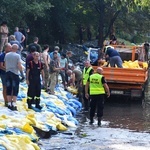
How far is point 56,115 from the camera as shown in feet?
44.0

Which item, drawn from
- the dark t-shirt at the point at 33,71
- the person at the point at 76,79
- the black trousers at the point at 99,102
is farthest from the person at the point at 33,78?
the person at the point at 76,79

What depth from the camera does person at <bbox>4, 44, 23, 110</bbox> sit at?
12242 mm

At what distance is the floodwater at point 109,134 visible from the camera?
35.0 ft

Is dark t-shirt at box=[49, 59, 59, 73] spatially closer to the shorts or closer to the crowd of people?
the crowd of people

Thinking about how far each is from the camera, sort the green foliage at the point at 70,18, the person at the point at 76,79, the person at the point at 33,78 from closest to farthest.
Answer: the person at the point at 33,78
the person at the point at 76,79
the green foliage at the point at 70,18

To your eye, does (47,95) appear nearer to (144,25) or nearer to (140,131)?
(140,131)

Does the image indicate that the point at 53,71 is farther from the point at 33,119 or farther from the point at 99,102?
the point at 33,119

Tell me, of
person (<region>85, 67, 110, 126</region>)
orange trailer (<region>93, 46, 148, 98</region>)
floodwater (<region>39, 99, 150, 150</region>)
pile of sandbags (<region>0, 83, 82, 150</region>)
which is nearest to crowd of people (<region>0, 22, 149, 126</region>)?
person (<region>85, 67, 110, 126</region>)

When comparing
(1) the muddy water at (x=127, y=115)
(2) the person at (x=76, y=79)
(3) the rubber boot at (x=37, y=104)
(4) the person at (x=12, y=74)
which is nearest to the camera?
(4) the person at (x=12, y=74)

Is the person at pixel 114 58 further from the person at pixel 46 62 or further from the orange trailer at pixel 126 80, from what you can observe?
the person at pixel 46 62

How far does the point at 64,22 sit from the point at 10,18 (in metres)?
8.64

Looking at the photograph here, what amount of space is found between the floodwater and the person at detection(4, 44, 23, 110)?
1.51 meters

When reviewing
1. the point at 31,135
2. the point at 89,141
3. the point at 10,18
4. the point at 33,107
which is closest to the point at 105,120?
the point at 33,107

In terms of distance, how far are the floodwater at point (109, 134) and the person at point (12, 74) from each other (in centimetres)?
151
